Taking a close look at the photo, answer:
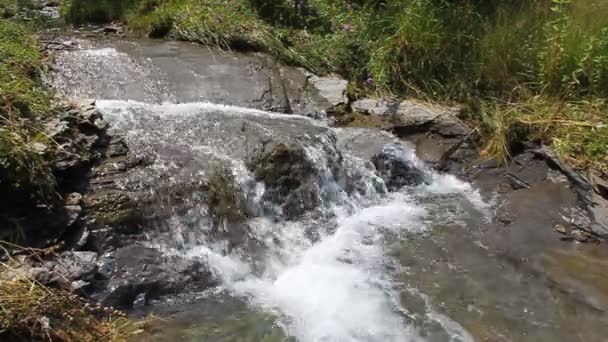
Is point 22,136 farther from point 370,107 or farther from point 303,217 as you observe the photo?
point 370,107

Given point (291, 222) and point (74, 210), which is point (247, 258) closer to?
point (291, 222)

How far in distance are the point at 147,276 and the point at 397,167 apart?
247 centimetres

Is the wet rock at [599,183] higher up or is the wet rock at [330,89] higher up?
the wet rock at [599,183]

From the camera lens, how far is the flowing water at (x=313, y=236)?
329 centimetres

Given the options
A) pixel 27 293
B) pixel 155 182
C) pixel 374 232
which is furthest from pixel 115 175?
pixel 374 232

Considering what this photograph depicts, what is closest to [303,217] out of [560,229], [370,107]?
[370,107]

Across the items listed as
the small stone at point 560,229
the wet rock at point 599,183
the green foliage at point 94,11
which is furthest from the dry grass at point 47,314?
the green foliage at point 94,11

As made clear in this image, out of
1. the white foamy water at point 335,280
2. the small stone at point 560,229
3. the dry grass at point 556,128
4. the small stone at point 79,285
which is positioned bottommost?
the white foamy water at point 335,280

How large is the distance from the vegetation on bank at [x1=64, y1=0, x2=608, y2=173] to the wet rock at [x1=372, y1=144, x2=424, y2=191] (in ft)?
2.39

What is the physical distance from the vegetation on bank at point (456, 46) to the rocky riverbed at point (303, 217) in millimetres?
297

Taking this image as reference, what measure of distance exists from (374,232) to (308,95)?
6.47 feet

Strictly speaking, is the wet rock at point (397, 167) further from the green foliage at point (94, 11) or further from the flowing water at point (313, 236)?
the green foliage at point (94, 11)

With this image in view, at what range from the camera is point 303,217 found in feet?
14.3

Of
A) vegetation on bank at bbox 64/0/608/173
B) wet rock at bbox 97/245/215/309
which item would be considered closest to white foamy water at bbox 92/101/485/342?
wet rock at bbox 97/245/215/309
